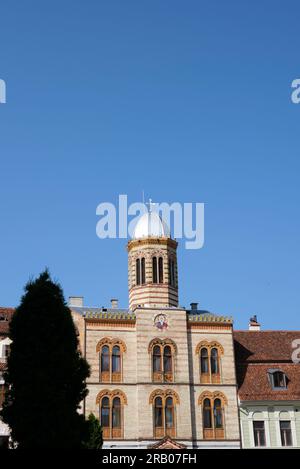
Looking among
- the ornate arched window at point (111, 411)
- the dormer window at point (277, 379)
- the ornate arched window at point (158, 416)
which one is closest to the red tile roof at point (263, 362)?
the dormer window at point (277, 379)

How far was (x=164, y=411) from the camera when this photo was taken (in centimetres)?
4428

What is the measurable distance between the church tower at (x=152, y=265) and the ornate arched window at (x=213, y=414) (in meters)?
7.18

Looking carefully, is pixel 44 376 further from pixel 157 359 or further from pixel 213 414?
pixel 213 414

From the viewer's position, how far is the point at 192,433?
44.2m

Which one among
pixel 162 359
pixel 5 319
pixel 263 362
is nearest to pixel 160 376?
pixel 162 359

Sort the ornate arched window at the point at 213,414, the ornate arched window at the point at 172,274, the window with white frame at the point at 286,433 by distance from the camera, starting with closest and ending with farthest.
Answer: the ornate arched window at the point at 213,414 → the window with white frame at the point at 286,433 → the ornate arched window at the point at 172,274

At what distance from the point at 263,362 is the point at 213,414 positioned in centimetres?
565

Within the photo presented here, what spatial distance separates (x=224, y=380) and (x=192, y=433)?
4.19m

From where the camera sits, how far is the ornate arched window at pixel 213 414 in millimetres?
44531

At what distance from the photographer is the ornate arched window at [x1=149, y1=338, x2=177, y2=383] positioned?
45.1 m

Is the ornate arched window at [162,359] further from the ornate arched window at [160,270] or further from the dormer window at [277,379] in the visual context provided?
the dormer window at [277,379]

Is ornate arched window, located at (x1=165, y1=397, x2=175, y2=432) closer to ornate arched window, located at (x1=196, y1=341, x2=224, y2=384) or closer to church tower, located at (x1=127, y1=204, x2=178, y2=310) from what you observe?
ornate arched window, located at (x1=196, y1=341, x2=224, y2=384)
